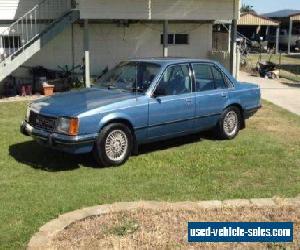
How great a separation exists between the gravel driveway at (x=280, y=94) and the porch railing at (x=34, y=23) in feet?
23.4

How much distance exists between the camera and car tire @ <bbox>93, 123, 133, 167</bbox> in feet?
23.9

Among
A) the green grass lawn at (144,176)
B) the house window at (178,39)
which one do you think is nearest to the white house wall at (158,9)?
the house window at (178,39)

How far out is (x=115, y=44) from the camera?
18.6 m

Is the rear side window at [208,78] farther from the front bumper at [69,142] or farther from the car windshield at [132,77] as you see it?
the front bumper at [69,142]

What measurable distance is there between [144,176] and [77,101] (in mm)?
1526

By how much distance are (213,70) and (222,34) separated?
14922mm

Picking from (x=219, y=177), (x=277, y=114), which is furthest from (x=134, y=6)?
(x=219, y=177)

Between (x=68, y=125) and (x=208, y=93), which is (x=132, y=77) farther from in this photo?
(x=68, y=125)

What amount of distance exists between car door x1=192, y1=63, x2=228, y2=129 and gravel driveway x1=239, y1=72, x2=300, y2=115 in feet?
14.4

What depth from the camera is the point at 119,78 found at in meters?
8.48

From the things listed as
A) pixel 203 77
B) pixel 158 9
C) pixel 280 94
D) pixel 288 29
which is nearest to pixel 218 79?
pixel 203 77

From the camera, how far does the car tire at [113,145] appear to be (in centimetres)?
729

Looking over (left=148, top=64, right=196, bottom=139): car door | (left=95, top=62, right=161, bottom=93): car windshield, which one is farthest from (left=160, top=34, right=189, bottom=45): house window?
(left=148, top=64, right=196, bottom=139): car door

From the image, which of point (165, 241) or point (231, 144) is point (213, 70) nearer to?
point (231, 144)
